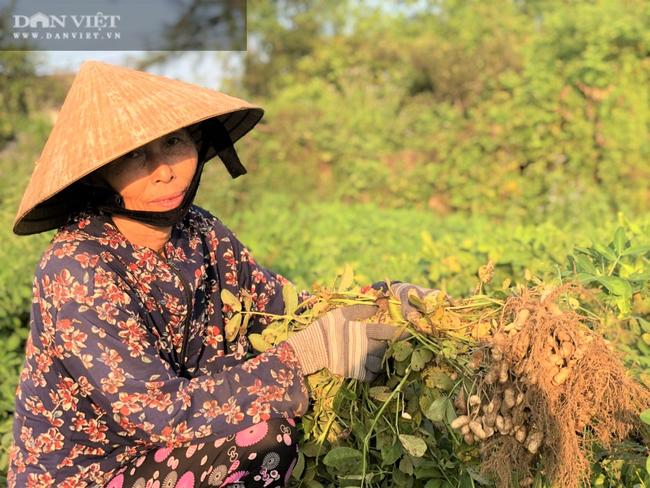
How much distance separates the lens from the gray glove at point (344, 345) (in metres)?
1.96

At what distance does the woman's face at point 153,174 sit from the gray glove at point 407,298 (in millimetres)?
720

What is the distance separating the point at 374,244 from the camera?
5242 mm

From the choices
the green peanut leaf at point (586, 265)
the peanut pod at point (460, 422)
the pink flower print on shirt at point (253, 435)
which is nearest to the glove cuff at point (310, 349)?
the pink flower print on shirt at point (253, 435)

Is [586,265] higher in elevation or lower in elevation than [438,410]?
higher

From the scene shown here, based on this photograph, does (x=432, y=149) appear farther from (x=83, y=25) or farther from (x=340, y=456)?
(x=340, y=456)

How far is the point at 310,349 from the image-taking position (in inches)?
80.7

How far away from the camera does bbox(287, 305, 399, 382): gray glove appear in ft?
6.44

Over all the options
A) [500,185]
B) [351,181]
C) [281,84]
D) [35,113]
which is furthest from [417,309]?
[281,84]

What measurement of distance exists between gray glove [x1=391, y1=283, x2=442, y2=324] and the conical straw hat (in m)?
0.76

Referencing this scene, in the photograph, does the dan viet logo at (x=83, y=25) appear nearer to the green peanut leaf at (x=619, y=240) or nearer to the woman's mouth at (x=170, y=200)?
the woman's mouth at (x=170, y=200)

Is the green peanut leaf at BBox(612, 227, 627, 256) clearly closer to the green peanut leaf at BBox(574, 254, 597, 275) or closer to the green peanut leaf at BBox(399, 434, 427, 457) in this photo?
the green peanut leaf at BBox(574, 254, 597, 275)

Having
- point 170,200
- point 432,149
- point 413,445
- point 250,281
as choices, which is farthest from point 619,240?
point 432,149

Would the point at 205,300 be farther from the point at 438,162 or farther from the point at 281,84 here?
the point at 281,84

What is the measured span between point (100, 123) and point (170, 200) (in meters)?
0.31
